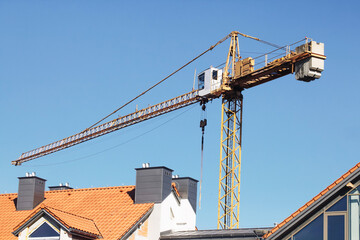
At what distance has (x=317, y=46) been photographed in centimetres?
7000

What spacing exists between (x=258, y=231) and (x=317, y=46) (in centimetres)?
4013

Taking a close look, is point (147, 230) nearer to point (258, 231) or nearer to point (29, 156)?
point (258, 231)

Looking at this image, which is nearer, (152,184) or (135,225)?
(135,225)

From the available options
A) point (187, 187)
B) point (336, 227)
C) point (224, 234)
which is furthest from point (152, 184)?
point (336, 227)

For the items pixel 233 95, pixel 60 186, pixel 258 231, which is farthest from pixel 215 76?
pixel 258 231

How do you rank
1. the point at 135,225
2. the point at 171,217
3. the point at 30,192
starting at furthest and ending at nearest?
1. the point at 30,192
2. the point at 171,217
3. the point at 135,225

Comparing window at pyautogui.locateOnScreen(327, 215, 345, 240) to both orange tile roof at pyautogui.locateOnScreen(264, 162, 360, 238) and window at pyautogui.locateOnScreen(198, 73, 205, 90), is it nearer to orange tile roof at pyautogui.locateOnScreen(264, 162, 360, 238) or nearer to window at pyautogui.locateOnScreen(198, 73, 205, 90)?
orange tile roof at pyautogui.locateOnScreen(264, 162, 360, 238)

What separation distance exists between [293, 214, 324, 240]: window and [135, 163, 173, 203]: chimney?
1346 cm

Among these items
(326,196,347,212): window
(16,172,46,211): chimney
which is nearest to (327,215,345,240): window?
(326,196,347,212): window

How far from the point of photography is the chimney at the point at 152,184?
Answer: 40.7m

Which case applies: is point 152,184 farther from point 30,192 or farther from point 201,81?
point 201,81

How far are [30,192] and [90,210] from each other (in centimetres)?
628

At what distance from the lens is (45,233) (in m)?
36.5

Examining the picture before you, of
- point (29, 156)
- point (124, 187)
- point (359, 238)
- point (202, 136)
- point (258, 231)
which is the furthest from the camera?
point (29, 156)
